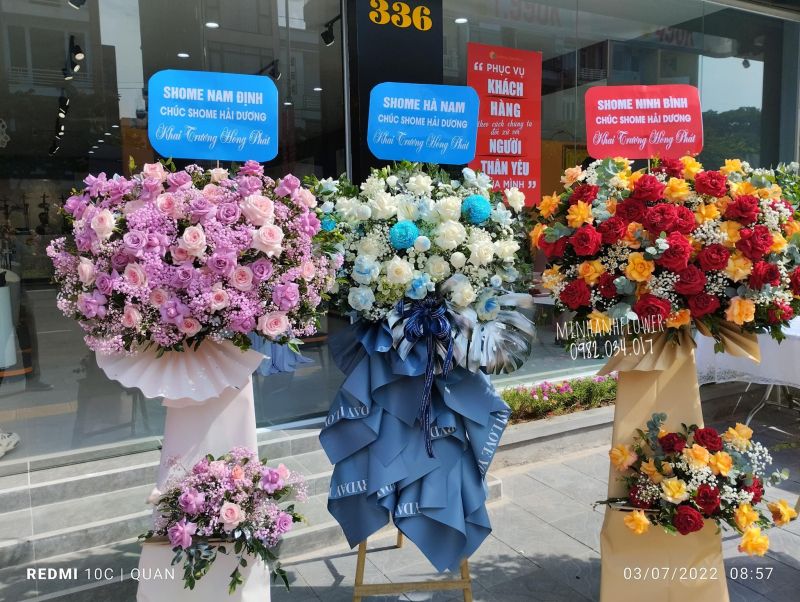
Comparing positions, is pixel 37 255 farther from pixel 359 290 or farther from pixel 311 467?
pixel 359 290

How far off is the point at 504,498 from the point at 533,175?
2.85 meters

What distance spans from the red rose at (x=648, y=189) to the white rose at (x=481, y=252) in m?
0.55

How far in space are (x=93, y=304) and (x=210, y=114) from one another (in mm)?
1245

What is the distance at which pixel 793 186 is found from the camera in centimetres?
239

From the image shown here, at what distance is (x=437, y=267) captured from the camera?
2.21 metres

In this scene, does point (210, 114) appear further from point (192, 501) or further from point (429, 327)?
point (192, 501)

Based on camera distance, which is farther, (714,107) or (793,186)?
(714,107)

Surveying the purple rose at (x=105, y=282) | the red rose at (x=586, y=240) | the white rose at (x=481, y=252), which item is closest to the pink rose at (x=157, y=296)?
the purple rose at (x=105, y=282)

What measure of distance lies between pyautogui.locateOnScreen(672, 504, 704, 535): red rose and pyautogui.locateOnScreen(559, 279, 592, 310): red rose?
0.81 m

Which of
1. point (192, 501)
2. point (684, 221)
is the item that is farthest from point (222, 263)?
point (684, 221)

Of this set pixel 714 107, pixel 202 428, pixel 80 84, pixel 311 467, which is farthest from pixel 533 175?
pixel 202 428

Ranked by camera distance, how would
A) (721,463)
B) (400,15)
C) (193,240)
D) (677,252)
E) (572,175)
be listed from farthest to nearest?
(400,15), (572,175), (721,463), (677,252), (193,240)

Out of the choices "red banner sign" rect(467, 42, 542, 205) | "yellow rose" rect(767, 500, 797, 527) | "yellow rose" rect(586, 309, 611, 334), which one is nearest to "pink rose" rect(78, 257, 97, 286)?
"yellow rose" rect(586, 309, 611, 334)

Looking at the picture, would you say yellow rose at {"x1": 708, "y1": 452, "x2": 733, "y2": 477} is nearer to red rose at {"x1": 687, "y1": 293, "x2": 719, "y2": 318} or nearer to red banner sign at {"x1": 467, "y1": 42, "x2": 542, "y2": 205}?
red rose at {"x1": 687, "y1": 293, "x2": 719, "y2": 318}
